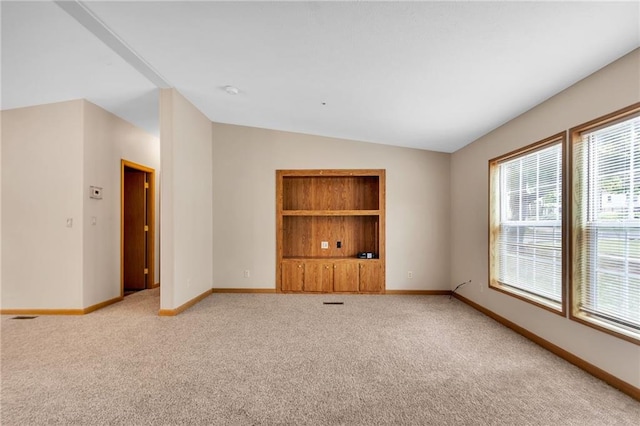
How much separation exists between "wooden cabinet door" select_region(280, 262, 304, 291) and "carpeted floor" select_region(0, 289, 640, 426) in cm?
129

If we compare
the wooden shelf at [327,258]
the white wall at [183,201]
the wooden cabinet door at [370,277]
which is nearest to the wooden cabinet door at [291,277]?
the wooden shelf at [327,258]

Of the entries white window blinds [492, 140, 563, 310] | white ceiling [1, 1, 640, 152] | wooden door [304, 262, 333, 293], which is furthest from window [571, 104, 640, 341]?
wooden door [304, 262, 333, 293]

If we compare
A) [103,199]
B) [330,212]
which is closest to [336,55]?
[330,212]

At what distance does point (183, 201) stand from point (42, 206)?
1.81 m

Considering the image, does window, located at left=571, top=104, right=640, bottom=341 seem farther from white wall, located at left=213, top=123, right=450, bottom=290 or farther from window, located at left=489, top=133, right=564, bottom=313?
white wall, located at left=213, top=123, right=450, bottom=290

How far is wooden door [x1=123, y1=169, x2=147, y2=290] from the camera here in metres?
5.59

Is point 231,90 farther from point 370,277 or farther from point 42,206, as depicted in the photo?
point 370,277

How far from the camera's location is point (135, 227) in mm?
5613

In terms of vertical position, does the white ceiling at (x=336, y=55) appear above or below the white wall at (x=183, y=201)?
above

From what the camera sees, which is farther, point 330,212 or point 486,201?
point 330,212

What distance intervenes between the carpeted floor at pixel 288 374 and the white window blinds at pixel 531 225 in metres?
0.59

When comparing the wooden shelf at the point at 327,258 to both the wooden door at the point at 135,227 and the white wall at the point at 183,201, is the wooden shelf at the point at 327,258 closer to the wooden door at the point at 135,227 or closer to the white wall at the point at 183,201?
the white wall at the point at 183,201

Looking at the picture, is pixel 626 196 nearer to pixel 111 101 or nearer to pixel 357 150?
pixel 357 150

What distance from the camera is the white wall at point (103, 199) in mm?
4164
